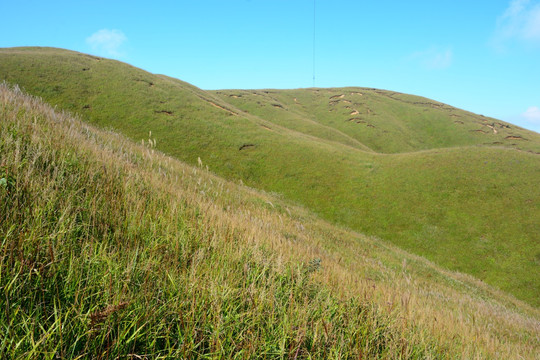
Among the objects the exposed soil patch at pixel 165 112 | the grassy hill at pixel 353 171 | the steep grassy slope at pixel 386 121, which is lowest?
the grassy hill at pixel 353 171

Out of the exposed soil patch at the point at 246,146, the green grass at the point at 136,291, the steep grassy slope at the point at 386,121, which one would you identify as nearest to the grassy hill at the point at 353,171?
the exposed soil patch at the point at 246,146

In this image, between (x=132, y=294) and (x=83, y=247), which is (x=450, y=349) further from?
(x=83, y=247)

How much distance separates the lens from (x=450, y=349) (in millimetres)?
2885

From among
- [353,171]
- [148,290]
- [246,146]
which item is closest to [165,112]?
[246,146]

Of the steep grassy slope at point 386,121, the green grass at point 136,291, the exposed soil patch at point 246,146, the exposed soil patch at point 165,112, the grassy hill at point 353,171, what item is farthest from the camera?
the steep grassy slope at point 386,121

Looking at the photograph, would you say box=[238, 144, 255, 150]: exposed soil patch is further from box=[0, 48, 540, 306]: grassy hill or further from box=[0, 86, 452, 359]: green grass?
box=[0, 86, 452, 359]: green grass

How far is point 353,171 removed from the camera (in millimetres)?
36812

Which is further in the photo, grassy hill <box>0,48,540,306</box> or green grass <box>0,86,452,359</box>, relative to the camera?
grassy hill <box>0,48,540,306</box>

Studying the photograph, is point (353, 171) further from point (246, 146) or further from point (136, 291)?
point (136, 291)

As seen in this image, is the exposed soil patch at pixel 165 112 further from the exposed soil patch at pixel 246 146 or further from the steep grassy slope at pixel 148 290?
the steep grassy slope at pixel 148 290

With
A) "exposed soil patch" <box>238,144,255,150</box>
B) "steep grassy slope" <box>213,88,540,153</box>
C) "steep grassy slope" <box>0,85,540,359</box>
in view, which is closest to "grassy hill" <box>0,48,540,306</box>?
"exposed soil patch" <box>238,144,255,150</box>

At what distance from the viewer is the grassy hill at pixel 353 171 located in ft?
81.0

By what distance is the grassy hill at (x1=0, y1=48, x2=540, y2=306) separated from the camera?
2470cm

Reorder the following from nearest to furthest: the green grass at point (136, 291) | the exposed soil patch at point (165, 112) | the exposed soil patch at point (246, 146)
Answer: the green grass at point (136, 291) → the exposed soil patch at point (246, 146) → the exposed soil patch at point (165, 112)
